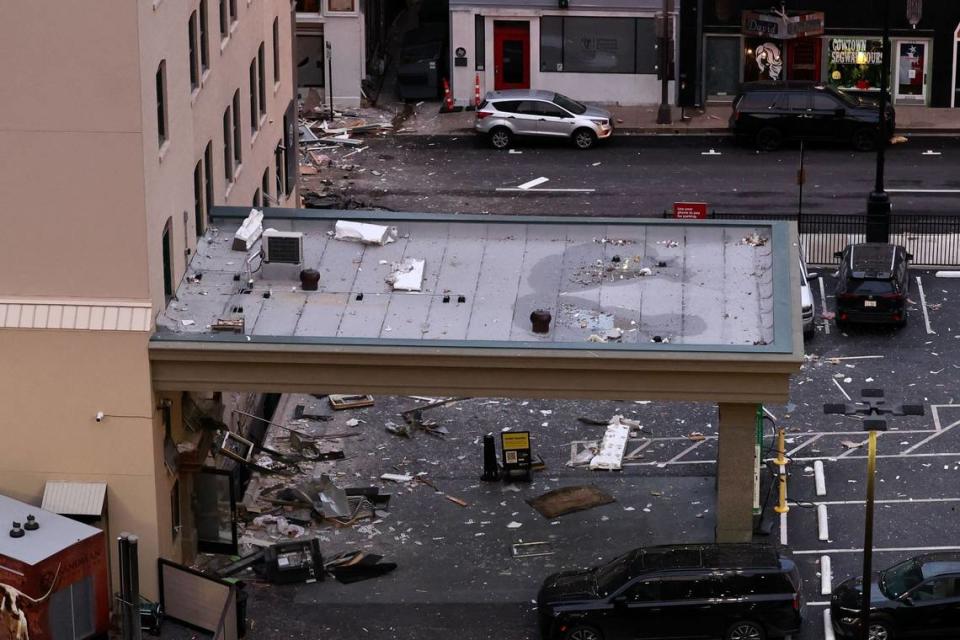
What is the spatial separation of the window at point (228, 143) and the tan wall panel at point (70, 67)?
8226 millimetres

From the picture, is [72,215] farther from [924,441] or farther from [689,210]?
[689,210]

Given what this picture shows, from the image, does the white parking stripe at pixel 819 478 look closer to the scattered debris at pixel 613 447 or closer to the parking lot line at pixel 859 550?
the parking lot line at pixel 859 550

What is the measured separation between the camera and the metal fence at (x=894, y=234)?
4875 centimetres

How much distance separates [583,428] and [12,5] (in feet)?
49.7

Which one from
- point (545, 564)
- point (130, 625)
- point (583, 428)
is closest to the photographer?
point (130, 625)

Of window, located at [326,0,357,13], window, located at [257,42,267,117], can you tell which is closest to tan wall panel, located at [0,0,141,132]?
window, located at [257,42,267,117]

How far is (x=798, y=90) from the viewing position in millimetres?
58531

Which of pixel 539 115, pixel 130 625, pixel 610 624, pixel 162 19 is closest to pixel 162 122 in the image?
pixel 162 19

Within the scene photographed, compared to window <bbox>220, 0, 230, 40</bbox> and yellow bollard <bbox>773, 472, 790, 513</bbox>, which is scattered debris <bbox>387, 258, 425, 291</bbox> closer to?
window <bbox>220, 0, 230, 40</bbox>

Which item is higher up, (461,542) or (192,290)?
(192,290)

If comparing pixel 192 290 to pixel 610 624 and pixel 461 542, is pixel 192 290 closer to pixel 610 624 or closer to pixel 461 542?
pixel 461 542

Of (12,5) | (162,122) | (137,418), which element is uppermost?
(12,5)

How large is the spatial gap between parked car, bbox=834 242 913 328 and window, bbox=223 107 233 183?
14.4 meters

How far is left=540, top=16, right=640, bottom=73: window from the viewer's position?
2486 inches
